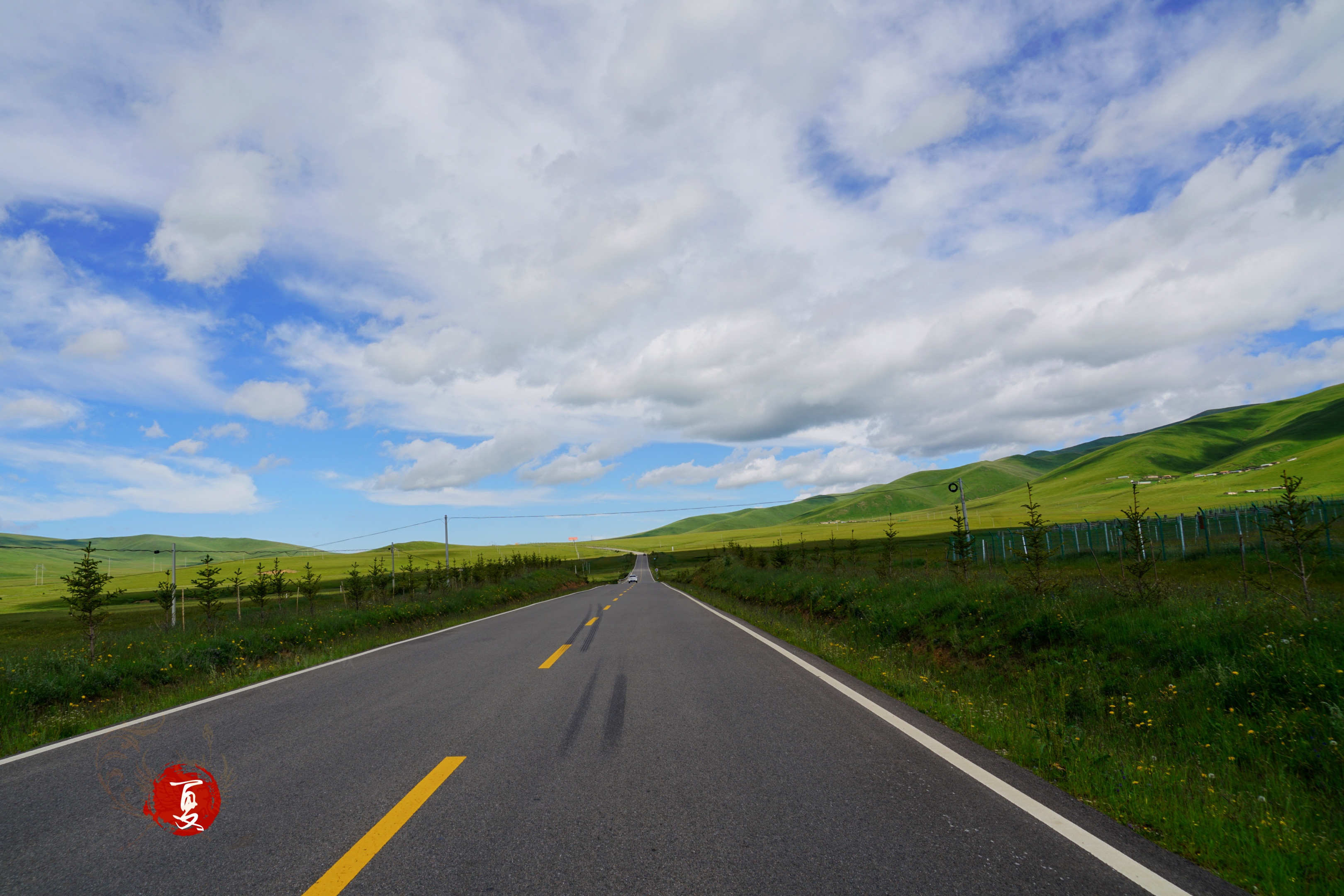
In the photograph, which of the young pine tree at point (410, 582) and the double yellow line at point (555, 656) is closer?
the double yellow line at point (555, 656)

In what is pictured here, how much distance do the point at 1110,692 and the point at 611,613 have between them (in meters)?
16.1

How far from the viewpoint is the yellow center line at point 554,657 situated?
9945 mm

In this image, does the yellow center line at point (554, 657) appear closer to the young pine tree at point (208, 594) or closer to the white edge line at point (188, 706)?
the white edge line at point (188, 706)

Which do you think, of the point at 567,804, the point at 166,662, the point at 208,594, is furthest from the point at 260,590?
the point at 567,804

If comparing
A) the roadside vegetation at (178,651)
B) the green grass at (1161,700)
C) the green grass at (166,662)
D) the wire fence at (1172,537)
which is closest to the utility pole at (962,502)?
the wire fence at (1172,537)

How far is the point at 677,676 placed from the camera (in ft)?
29.3

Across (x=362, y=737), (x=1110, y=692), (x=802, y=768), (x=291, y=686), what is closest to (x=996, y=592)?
(x=1110, y=692)

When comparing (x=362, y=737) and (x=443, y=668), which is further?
(x=443, y=668)

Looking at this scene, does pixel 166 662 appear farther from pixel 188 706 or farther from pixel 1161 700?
pixel 1161 700

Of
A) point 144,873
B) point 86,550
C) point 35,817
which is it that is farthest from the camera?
point 86,550

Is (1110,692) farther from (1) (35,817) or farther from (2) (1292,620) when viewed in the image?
(1) (35,817)

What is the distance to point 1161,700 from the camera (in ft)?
22.7

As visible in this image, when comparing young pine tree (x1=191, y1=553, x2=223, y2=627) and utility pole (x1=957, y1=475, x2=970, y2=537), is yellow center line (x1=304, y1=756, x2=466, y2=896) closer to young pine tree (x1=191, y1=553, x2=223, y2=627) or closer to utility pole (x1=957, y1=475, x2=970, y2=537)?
utility pole (x1=957, y1=475, x2=970, y2=537)

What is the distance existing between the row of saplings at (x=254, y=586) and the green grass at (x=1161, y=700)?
15323 millimetres
